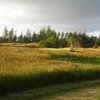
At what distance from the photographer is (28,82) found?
17406 mm

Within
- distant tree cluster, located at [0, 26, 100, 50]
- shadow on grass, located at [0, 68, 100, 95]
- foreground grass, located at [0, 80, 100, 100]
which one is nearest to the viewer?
foreground grass, located at [0, 80, 100, 100]

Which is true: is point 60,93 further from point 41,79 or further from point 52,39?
point 52,39

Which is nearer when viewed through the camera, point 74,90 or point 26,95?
point 26,95

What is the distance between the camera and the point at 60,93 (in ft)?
51.6

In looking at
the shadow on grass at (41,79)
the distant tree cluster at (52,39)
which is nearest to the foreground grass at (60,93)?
the shadow on grass at (41,79)

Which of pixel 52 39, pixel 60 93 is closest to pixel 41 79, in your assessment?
pixel 60 93

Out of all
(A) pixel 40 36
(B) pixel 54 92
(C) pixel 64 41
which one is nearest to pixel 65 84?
(B) pixel 54 92

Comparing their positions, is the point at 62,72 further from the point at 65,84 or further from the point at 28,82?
the point at 28,82

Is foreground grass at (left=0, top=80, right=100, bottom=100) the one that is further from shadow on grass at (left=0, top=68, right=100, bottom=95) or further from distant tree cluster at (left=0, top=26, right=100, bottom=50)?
distant tree cluster at (left=0, top=26, right=100, bottom=50)

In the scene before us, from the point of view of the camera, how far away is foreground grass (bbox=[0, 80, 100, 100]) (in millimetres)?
14367

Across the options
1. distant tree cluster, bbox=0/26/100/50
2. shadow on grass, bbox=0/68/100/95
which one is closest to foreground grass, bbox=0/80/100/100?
shadow on grass, bbox=0/68/100/95

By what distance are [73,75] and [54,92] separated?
5.59m

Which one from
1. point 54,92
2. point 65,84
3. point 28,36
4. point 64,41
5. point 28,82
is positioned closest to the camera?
point 54,92

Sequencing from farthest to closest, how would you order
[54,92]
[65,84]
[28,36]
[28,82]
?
[28,36] < [65,84] < [28,82] < [54,92]
